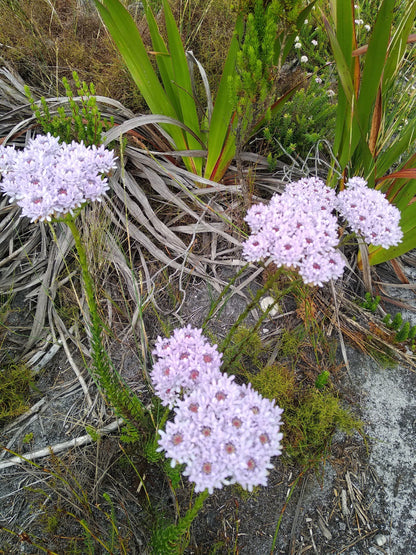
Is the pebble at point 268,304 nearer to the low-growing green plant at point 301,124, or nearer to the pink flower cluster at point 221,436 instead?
the low-growing green plant at point 301,124

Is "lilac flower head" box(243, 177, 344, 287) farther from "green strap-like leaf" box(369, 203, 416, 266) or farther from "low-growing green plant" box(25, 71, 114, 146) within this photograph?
"low-growing green plant" box(25, 71, 114, 146)

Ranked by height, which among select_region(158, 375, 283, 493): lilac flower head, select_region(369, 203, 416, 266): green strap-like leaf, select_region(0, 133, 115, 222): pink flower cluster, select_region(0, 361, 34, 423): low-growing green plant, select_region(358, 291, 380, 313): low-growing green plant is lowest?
select_region(0, 361, 34, 423): low-growing green plant

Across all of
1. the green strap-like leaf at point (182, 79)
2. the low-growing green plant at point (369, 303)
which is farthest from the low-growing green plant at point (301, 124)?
the low-growing green plant at point (369, 303)

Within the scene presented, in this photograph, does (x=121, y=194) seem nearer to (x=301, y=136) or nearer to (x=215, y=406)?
(x=301, y=136)

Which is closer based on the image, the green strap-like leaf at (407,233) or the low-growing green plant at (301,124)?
the green strap-like leaf at (407,233)

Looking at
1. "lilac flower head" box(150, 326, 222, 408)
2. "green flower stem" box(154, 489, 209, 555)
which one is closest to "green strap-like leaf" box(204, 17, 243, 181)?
"lilac flower head" box(150, 326, 222, 408)

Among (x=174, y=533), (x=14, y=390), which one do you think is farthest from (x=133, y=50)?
(x=174, y=533)

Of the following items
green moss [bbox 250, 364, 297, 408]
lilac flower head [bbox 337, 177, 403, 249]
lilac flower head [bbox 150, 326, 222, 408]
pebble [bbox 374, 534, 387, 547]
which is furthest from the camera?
green moss [bbox 250, 364, 297, 408]
